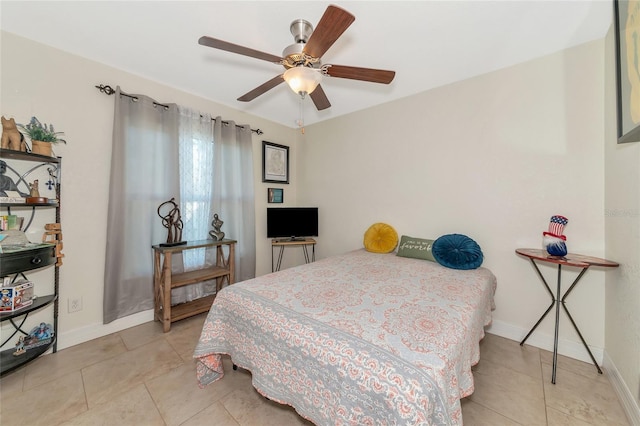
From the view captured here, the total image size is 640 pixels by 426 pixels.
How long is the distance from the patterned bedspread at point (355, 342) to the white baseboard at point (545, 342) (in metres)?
0.49

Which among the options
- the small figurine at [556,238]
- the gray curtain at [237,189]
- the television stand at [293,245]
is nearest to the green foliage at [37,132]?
the gray curtain at [237,189]

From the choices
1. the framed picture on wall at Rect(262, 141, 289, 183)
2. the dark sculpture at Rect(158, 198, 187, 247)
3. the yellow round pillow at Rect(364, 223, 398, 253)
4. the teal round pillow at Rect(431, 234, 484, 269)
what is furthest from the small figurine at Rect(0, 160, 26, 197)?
the teal round pillow at Rect(431, 234, 484, 269)

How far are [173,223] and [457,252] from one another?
2.83m

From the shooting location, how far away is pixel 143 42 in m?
1.90

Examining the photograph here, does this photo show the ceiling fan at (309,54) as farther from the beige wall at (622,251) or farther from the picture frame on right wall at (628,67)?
the beige wall at (622,251)

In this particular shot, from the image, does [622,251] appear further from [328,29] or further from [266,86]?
[266,86]

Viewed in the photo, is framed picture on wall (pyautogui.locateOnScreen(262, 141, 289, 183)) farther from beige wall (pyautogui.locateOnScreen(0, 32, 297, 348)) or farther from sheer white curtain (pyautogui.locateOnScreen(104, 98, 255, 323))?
beige wall (pyautogui.locateOnScreen(0, 32, 297, 348))

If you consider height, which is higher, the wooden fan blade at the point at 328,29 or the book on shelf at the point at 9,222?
the wooden fan blade at the point at 328,29

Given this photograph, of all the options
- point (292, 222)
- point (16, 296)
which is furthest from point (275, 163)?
point (16, 296)

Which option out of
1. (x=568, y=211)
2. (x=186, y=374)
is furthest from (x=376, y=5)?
(x=186, y=374)

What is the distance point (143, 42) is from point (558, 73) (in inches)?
135

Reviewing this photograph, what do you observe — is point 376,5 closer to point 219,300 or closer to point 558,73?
point 558,73

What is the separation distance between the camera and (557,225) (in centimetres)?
182

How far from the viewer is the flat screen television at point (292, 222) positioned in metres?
3.32
